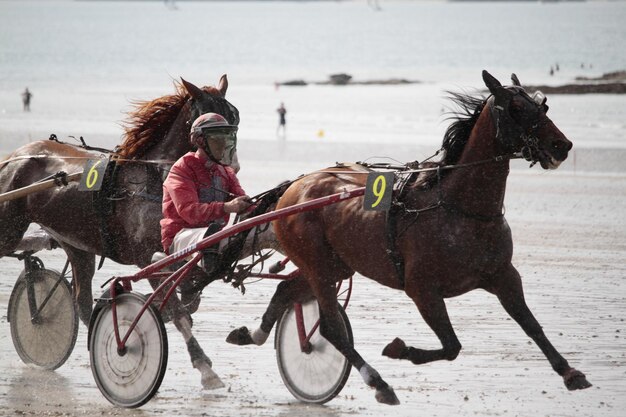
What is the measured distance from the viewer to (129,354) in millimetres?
7027

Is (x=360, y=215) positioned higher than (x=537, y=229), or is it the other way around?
(x=360, y=215)

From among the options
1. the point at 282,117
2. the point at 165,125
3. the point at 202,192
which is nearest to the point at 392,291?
the point at 165,125

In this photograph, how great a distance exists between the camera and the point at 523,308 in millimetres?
6238

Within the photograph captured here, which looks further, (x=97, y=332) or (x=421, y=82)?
(x=421, y=82)

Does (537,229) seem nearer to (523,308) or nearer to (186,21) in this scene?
(523,308)

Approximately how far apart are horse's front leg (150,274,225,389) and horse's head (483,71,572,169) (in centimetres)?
232

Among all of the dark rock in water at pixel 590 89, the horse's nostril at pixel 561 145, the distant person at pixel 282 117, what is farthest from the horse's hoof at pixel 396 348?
the dark rock in water at pixel 590 89

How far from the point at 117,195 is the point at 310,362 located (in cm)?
182

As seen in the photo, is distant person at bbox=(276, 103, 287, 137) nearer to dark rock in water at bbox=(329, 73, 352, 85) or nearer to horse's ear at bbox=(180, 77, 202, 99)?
horse's ear at bbox=(180, 77, 202, 99)

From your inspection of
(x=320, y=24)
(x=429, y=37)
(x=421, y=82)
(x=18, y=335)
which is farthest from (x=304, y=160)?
(x=320, y=24)

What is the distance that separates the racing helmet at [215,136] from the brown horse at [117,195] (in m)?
0.62

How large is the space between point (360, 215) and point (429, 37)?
132278 mm

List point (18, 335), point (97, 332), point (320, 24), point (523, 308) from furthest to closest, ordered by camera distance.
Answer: point (320, 24) → point (18, 335) → point (97, 332) → point (523, 308)

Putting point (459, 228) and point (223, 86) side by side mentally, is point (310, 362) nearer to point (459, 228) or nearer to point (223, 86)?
point (459, 228)
